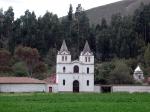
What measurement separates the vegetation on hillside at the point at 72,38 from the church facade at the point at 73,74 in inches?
813

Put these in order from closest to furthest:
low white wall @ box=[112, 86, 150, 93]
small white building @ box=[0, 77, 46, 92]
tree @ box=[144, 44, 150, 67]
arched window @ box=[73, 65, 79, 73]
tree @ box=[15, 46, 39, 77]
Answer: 1. small white building @ box=[0, 77, 46, 92]
2. low white wall @ box=[112, 86, 150, 93]
3. arched window @ box=[73, 65, 79, 73]
4. tree @ box=[15, 46, 39, 77]
5. tree @ box=[144, 44, 150, 67]

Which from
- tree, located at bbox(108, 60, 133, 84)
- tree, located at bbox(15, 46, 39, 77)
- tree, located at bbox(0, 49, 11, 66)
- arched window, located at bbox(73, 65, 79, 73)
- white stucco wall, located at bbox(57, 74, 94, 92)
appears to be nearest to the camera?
white stucco wall, located at bbox(57, 74, 94, 92)

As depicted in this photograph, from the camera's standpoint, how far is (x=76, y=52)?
138 metres

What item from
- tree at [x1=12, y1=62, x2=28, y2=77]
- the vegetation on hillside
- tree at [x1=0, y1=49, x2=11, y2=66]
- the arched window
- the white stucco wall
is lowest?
the white stucco wall

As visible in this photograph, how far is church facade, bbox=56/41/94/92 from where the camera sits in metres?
101

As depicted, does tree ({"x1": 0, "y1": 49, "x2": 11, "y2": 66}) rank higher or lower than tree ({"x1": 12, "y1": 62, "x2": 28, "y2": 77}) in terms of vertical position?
higher

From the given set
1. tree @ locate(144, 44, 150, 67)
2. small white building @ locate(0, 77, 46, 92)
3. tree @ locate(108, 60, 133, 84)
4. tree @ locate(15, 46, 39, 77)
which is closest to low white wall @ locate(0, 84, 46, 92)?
small white building @ locate(0, 77, 46, 92)

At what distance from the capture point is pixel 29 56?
123m

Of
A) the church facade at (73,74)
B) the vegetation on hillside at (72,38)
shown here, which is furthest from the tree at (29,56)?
the church facade at (73,74)

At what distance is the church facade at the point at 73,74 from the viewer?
101312 mm

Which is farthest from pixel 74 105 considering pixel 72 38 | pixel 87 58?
pixel 72 38

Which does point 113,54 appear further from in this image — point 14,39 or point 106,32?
point 14,39

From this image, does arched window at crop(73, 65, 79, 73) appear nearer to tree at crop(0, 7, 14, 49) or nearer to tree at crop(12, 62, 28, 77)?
tree at crop(12, 62, 28, 77)

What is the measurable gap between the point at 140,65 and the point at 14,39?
33.7 metres
